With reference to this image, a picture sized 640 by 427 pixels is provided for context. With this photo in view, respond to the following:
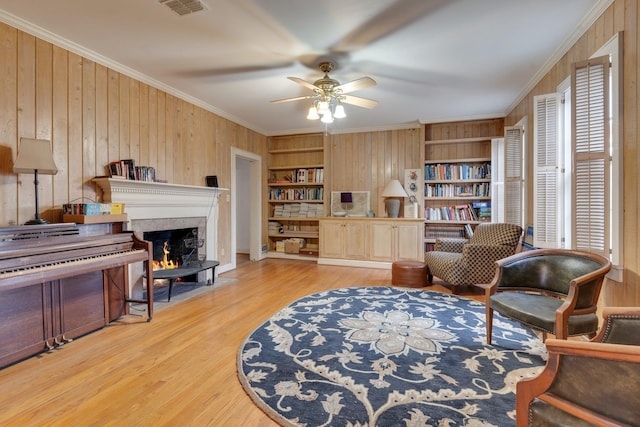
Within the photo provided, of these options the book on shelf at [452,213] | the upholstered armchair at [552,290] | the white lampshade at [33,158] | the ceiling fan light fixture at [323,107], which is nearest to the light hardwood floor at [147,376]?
the white lampshade at [33,158]

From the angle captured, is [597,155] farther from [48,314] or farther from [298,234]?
[298,234]

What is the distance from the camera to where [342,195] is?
596 centimetres

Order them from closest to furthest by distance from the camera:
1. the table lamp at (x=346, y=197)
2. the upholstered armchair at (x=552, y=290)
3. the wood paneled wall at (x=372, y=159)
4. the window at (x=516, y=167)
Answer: the upholstered armchair at (x=552, y=290), the window at (x=516, y=167), the wood paneled wall at (x=372, y=159), the table lamp at (x=346, y=197)

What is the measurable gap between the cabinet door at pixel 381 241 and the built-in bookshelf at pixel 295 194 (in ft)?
4.03

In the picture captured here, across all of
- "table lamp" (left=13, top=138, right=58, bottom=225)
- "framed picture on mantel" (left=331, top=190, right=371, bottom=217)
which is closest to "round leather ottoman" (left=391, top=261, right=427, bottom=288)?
"framed picture on mantel" (left=331, top=190, right=371, bottom=217)

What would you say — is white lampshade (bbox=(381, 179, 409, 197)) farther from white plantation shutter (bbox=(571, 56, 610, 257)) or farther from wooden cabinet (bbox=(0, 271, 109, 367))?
wooden cabinet (bbox=(0, 271, 109, 367))

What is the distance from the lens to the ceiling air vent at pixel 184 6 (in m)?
2.18

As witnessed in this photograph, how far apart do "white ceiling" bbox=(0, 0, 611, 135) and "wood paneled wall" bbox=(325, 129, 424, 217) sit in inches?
60.7

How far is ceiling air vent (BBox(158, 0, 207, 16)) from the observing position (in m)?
2.18

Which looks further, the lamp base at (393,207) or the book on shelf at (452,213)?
the lamp base at (393,207)

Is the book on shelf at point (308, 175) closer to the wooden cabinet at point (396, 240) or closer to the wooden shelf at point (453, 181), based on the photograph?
the wooden cabinet at point (396, 240)

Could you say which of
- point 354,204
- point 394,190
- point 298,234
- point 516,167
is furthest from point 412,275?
point 298,234

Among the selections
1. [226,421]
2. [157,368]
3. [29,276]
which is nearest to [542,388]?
[226,421]

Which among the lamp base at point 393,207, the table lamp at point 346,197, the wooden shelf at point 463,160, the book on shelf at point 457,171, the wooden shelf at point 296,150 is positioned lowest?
the lamp base at point 393,207
